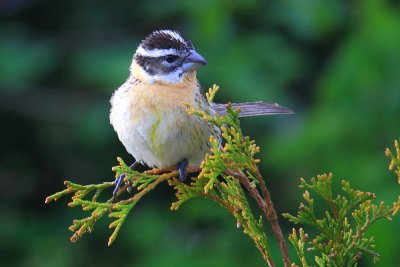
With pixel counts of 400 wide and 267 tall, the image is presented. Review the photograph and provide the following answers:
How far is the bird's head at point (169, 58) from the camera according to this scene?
4.01 meters

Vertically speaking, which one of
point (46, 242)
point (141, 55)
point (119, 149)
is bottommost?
point (46, 242)

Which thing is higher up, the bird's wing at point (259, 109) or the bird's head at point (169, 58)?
the bird's head at point (169, 58)

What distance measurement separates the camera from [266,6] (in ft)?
24.1

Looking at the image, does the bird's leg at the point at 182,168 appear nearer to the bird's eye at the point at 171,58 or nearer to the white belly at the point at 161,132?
the white belly at the point at 161,132

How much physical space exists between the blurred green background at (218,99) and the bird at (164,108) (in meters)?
2.24

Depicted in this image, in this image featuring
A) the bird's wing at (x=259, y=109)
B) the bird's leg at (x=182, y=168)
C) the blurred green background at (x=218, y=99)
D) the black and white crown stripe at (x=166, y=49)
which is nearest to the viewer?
the bird's leg at (x=182, y=168)

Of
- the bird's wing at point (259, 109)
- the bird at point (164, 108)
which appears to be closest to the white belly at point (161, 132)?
the bird at point (164, 108)

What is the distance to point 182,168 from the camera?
11.9ft

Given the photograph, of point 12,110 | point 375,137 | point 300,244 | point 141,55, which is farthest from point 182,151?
point 12,110

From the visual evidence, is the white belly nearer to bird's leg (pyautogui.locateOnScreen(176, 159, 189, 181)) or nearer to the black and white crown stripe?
bird's leg (pyautogui.locateOnScreen(176, 159, 189, 181))

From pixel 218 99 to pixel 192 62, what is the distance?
2.97 metres

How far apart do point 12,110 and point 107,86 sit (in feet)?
5.10

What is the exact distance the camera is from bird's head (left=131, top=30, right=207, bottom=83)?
4.01 m

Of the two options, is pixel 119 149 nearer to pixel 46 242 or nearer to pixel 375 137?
pixel 46 242
